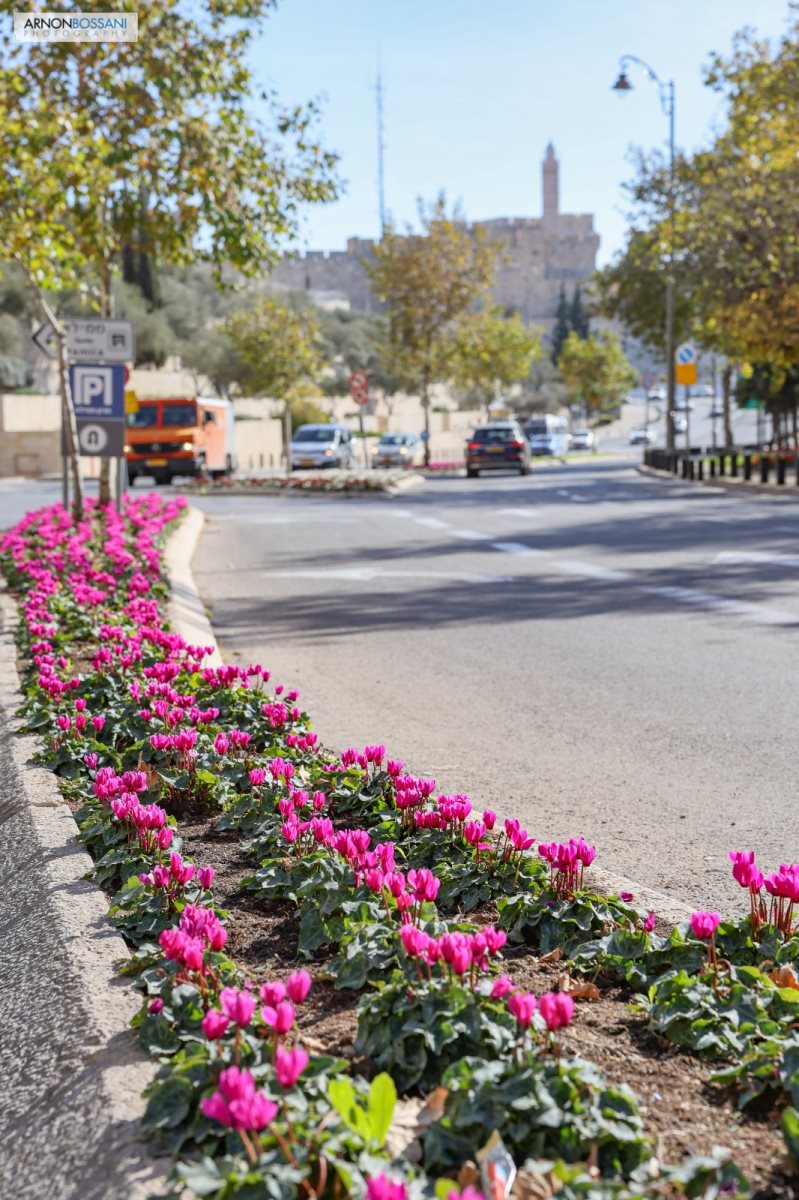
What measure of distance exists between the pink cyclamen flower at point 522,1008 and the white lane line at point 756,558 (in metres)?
12.3

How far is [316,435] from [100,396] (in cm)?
3679

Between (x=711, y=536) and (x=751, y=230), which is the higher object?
(x=751, y=230)

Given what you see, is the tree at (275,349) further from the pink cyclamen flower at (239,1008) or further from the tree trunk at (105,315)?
the pink cyclamen flower at (239,1008)

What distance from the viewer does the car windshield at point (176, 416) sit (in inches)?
1535

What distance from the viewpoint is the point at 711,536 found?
18.5 m

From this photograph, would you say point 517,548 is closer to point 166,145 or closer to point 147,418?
point 166,145

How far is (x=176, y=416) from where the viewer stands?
128 ft

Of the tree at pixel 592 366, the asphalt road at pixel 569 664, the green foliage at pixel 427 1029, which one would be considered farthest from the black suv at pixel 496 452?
the tree at pixel 592 366

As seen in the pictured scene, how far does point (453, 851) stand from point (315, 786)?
2.79ft

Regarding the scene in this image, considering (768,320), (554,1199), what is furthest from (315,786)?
(768,320)

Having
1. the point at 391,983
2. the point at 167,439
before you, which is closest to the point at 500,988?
the point at 391,983

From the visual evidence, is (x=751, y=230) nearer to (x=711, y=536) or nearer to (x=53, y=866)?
(x=711, y=536)

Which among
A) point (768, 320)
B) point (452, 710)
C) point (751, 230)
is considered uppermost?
point (751, 230)

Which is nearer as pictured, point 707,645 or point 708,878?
point 708,878
